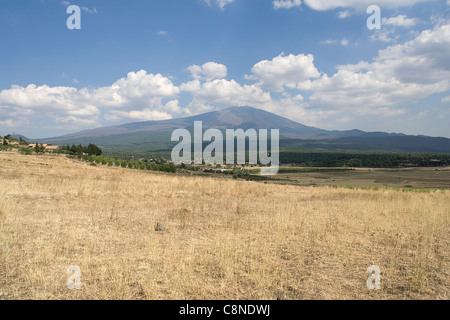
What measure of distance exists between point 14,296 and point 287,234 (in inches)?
254

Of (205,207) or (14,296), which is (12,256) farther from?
(205,207)

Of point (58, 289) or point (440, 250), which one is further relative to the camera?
point (440, 250)

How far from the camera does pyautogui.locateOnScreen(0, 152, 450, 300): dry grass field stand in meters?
4.38

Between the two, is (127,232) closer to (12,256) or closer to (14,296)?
(12,256)

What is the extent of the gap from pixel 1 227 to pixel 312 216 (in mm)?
9930

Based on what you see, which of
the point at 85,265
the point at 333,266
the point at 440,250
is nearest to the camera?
the point at 85,265

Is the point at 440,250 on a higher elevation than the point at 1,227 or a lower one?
lower

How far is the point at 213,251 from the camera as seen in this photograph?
20.8 feet

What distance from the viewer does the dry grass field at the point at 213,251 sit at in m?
4.38

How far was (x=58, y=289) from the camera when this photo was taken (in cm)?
418

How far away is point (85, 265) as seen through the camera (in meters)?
5.04

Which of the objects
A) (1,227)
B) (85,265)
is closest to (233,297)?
(85,265)
